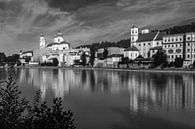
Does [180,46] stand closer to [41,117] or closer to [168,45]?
[168,45]

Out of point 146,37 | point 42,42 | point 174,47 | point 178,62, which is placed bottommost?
point 178,62

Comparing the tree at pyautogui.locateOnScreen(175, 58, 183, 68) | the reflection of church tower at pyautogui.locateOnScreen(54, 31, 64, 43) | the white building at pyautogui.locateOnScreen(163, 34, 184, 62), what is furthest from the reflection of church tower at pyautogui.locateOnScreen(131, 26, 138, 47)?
the reflection of church tower at pyautogui.locateOnScreen(54, 31, 64, 43)

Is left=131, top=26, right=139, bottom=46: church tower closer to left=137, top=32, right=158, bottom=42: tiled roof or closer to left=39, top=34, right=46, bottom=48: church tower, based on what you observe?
left=137, top=32, right=158, bottom=42: tiled roof

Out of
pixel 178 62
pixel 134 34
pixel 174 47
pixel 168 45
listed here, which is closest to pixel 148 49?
pixel 134 34

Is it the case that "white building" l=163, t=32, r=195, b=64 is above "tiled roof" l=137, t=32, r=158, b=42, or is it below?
below

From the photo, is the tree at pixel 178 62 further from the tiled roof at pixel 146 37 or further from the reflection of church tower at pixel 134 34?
the reflection of church tower at pixel 134 34

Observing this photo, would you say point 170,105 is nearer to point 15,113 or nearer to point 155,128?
point 155,128

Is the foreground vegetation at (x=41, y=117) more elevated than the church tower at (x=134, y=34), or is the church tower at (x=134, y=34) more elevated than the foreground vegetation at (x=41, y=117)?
the church tower at (x=134, y=34)

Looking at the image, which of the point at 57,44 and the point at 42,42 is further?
the point at 42,42

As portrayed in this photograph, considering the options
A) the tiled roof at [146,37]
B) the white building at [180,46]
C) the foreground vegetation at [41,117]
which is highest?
the tiled roof at [146,37]

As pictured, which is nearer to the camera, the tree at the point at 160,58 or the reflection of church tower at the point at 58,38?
the tree at the point at 160,58

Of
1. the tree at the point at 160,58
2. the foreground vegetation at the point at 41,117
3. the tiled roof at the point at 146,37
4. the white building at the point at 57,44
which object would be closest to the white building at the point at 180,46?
the tree at the point at 160,58

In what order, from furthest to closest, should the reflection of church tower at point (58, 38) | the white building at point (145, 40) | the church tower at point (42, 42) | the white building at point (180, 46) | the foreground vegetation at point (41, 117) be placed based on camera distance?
the church tower at point (42, 42), the reflection of church tower at point (58, 38), the white building at point (145, 40), the white building at point (180, 46), the foreground vegetation at point (41, 117)

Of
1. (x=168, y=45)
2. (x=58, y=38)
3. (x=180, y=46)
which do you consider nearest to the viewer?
(x=180, y=46)
